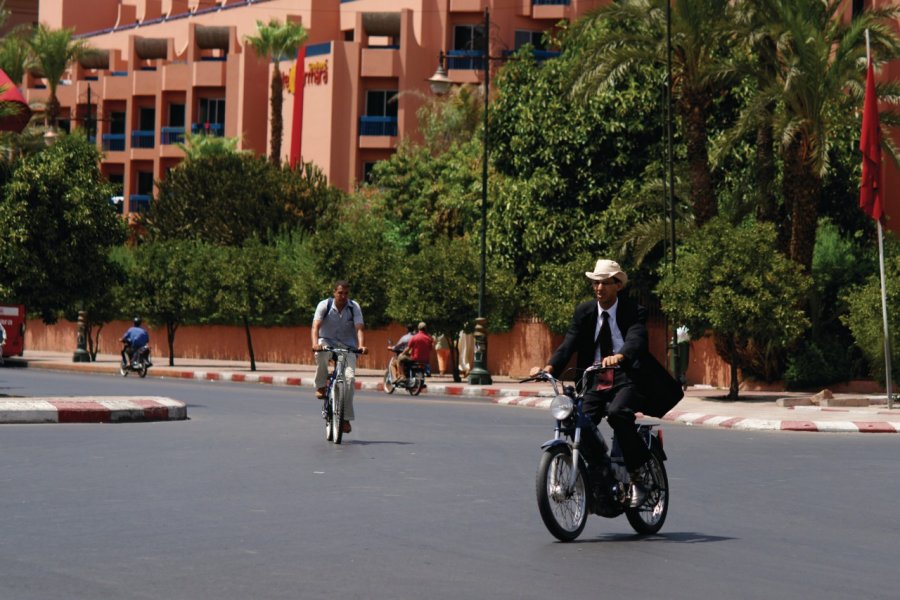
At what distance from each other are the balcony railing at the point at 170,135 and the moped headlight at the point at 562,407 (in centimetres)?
7583

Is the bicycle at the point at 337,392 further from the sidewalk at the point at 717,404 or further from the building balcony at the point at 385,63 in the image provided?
the building balcony at the point at 385,63

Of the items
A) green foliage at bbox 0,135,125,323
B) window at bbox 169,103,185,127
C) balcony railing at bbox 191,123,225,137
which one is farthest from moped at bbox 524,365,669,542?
window at bbox 169,103,185,127

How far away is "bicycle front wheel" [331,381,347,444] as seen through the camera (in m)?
18.0

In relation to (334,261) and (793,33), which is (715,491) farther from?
(334,261)

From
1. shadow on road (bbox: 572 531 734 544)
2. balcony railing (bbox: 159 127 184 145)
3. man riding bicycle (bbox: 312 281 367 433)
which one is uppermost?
balcony railing (bbox: 159 127 184 145)

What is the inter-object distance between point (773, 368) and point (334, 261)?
16.9 m

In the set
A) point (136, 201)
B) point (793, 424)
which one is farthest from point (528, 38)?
point (793, 424)

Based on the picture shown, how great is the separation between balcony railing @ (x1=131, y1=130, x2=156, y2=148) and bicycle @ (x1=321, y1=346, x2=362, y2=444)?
70.6 m

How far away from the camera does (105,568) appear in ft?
28.3

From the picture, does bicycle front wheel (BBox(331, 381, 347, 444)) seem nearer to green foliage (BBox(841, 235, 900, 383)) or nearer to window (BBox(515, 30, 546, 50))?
green foliage (BBox(841, 235, 900, 383))

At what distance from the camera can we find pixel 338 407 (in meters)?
18.1

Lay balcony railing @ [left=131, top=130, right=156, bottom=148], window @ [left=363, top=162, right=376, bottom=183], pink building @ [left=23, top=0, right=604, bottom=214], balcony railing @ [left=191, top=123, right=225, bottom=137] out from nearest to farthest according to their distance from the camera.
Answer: pink building @ [left=23, top=0, right=604, bottom=214], window @ [left=363, top=162, right=376, bottom=183], balcony railing @ [left=191, top=123, right=225, bottom=137], balcony railing @ [left=131, top=130, right=156, bottom=148]

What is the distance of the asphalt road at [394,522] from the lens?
839 cm

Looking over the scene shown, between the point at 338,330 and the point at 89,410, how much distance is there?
4.77 meters
